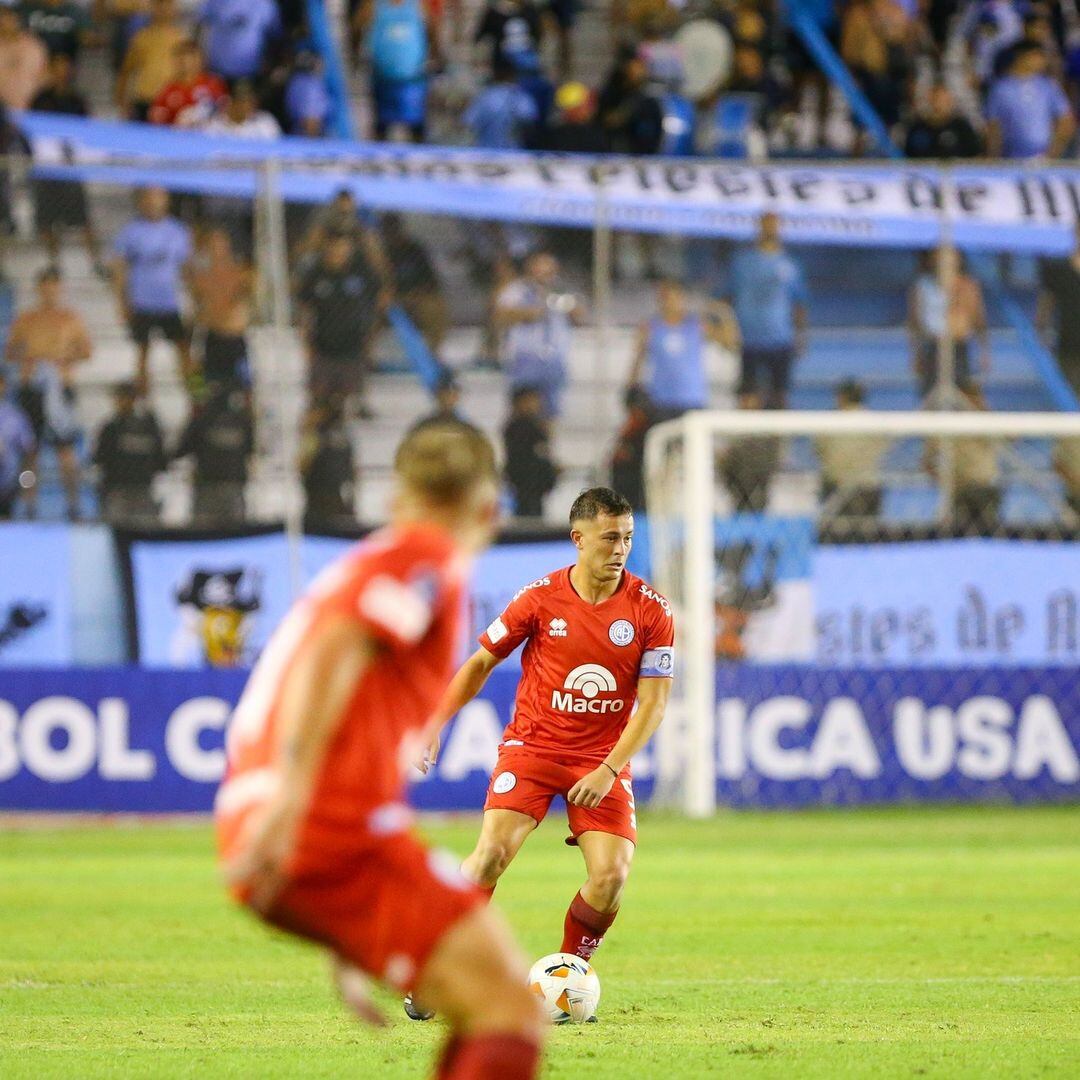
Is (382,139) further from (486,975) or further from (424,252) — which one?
(486,975)

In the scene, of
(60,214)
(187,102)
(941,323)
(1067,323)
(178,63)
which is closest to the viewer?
(60,214)

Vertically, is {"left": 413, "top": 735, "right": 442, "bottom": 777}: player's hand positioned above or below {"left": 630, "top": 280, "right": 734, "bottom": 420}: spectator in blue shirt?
below

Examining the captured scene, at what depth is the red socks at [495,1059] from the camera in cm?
400

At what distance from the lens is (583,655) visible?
791 cm

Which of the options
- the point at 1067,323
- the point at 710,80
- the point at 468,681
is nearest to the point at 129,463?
the point at 710,80

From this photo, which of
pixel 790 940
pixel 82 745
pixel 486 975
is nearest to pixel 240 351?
pixel 82 745

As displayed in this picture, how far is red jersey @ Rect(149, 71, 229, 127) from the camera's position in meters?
19.9

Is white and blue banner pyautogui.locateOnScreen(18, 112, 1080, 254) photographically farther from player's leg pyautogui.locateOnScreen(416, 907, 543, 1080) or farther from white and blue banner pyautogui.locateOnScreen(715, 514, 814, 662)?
player's leg pyautogui.locateOnScreen(416, 907, 543, 1080)

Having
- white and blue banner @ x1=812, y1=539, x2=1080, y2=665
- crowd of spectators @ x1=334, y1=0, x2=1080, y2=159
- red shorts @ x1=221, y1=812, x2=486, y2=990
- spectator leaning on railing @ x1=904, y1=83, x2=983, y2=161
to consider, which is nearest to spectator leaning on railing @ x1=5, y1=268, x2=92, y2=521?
crowd of spectators @ x1=334, y1=0, x2=1080, y2=159

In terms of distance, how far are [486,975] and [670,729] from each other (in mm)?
13207

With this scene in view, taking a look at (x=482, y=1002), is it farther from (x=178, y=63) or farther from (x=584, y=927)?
(x=178, y=63)

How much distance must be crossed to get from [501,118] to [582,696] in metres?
13.9

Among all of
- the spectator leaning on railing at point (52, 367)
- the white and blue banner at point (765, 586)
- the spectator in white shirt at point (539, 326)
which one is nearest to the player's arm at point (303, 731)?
the spectator leaning on railing at point (52, 367)

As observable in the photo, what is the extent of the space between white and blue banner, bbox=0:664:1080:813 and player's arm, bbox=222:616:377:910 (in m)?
12.9
